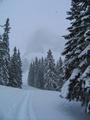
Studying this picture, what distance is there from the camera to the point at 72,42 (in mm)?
21078

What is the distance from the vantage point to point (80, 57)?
17.2 m

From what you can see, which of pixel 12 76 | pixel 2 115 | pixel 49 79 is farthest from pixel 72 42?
pixel 49 79

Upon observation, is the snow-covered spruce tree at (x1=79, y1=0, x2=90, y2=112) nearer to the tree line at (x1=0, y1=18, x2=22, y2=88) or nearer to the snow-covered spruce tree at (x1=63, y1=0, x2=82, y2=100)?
the snow-covered spruce tree at (x1=63, y1=0, x2=82, y2=100)

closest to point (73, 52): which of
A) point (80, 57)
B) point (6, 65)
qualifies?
point (80, 57)

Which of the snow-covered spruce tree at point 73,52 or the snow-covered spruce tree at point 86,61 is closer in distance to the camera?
the snow-covered spruce tree at point 86,61

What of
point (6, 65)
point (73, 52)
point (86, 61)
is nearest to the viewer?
point (86, 61)

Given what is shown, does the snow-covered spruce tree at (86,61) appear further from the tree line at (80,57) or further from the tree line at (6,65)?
the tree line at (6,65)

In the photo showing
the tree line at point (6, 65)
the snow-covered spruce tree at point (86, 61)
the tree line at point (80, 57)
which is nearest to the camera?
the snow-covered spruce tree at point (86, 61)

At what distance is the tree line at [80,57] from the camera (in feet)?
54.3

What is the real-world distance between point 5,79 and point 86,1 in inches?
1437

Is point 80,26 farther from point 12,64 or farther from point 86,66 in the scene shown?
point 12,64

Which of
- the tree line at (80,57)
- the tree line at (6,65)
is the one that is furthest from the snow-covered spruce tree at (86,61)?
the tree line at (6,65)

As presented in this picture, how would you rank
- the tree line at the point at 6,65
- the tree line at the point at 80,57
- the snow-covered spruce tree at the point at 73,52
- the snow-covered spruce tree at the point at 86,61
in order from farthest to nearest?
the tree line at the point at 6,65 < the snow-covered spruce tree at the point at 73,52 < the tree line at the point at 80,57 < the snow-covered spruce tree at the point at 86,61

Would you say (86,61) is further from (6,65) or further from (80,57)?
(6,65)
